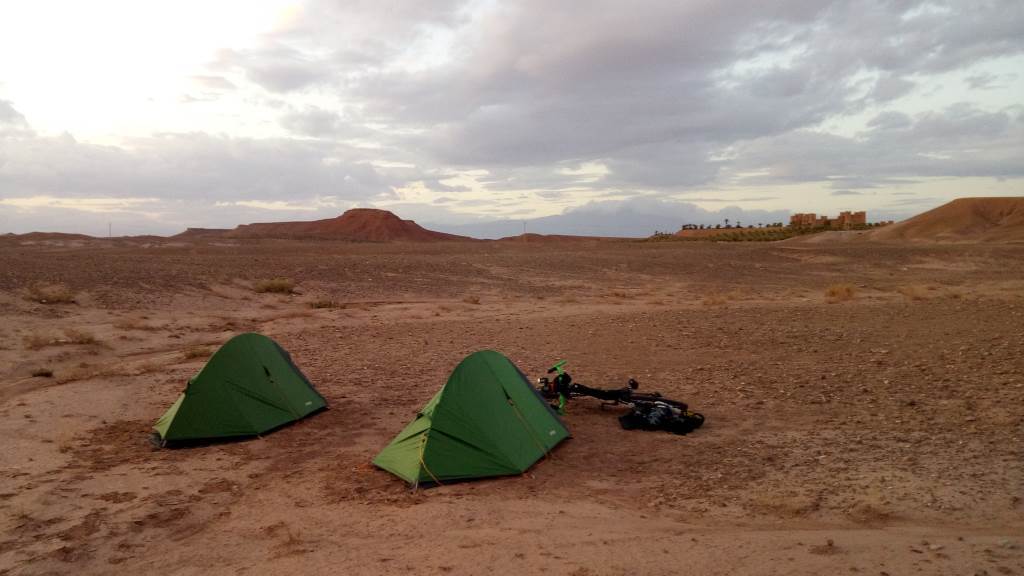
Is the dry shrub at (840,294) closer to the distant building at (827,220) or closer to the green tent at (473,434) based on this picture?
the green tent at (473,434)

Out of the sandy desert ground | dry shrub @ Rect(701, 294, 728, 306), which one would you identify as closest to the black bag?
the sandy desert ground

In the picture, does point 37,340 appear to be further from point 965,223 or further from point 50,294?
point 965,223

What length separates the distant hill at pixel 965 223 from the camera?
233 ft

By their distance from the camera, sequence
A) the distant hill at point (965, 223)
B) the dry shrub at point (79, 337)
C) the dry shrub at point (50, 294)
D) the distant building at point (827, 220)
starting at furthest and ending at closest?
the distant building at point (827, 220), the distant hill at point (965, 223), the dry shrub at point (50, 294), the dry shrub at point (79, 337)

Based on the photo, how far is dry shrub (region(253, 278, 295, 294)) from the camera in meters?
26.5

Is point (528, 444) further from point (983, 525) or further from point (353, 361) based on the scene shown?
point (353, 361)

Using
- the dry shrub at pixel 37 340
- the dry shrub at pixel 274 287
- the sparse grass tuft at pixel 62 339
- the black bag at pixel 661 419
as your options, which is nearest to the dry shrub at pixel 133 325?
the sparse grass tuft at pixel 62 339

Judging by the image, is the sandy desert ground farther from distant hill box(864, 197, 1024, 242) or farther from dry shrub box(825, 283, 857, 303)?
distant hill box(864, 197, 1024, 242)

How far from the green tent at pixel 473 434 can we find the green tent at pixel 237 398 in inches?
98.1

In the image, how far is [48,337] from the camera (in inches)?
619

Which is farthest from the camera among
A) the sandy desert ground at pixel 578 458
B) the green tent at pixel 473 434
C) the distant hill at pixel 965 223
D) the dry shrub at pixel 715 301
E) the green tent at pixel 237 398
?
the distant hill at pixel 965 223

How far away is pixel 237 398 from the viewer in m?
9.06

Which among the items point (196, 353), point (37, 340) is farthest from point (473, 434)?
point (37, 340)

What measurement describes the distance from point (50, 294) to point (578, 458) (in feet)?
62.2
